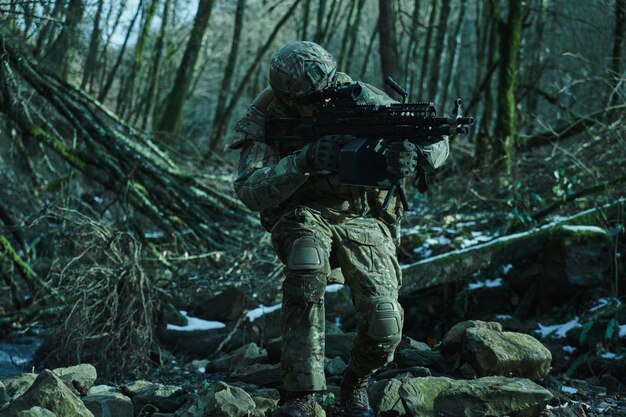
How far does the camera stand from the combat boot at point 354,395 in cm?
375

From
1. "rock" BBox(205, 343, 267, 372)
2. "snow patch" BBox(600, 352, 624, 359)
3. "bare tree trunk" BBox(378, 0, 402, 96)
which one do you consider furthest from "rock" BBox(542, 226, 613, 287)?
"bare tree trunk" BBox(378, 0, 402, 96)

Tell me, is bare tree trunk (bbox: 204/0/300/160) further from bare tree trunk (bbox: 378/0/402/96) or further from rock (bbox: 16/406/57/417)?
rock (bbox: 16/406/57/417)

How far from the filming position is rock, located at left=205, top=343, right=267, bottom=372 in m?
5.12

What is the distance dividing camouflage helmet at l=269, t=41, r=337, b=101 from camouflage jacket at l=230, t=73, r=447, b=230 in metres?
0.19

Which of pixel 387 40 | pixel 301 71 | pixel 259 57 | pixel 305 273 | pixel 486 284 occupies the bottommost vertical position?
pixel 486 284

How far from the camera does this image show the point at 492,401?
12.1 ft

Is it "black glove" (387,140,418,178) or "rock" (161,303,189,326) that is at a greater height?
"black glove" (387,140,418,178)

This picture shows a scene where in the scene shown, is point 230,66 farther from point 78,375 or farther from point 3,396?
point 3,396

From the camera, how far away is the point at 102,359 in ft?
17.4

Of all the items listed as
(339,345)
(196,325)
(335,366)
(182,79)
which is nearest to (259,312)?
(196,325)

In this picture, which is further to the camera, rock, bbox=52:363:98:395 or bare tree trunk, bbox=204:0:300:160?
bare tree trunk, bbox=204:0:300:160

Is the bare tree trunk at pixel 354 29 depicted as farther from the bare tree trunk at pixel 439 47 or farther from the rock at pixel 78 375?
the rock at pixel 78 375

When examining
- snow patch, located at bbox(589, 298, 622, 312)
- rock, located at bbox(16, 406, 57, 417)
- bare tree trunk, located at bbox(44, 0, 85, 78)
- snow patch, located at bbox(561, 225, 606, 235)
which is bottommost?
rock, located at bbox(16, 406, 57, 417)

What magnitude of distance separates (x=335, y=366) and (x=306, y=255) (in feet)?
4.60
